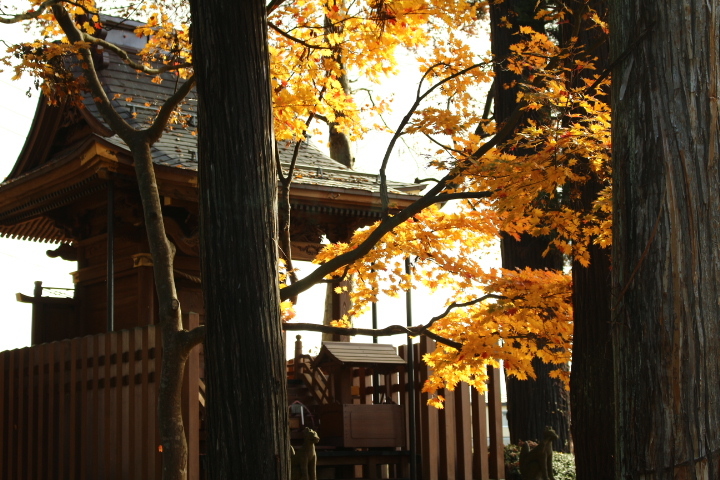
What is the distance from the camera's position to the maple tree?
7.54 meters

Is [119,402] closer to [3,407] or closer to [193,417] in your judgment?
[193,417]

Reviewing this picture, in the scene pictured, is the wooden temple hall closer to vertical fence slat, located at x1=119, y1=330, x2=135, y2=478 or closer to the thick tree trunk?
vertical fence slat, located at x1=119, y1=330, x2=135, y2=478

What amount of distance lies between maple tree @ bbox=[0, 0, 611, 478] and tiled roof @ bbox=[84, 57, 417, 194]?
2.08 m

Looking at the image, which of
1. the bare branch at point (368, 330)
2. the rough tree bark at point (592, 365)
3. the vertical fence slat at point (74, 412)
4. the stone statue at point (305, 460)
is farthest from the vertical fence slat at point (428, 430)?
the vertical fence slat at point (74, 412)

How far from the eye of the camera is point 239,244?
6.52m

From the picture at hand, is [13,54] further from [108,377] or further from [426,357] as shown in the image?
[426,357]

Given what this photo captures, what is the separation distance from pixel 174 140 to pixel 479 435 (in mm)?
5804

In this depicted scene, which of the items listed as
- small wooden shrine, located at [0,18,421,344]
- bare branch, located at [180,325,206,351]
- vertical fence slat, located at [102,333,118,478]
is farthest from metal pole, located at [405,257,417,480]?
vertical fence slat, located at [102,333,118,478]

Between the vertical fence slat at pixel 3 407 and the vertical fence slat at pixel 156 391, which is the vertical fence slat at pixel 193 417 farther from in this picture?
the vertical fence slat at pixel 3 407

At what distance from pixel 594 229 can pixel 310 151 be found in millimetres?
7596

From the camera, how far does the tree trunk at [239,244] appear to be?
6301mm

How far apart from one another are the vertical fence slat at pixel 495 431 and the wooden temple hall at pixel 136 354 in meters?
0.03

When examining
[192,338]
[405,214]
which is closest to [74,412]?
[192,338]

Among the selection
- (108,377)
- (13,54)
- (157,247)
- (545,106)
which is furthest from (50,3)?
(545,106)
